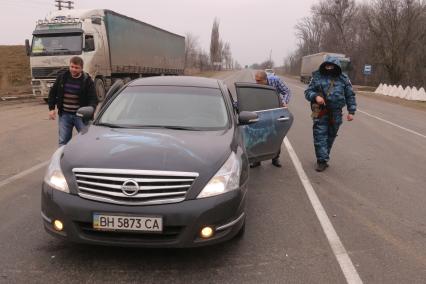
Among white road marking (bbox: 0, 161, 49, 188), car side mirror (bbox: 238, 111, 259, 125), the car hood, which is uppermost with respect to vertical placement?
car side mirror (bbox: 238, 111, 259, 125)

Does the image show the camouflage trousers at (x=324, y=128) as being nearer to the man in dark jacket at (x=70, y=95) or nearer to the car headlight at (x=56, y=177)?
the man in dark jacket at (x=70, y=95)

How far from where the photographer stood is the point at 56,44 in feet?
61.6

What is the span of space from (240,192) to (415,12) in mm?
50688

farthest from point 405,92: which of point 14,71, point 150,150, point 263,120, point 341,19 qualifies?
point 341,19

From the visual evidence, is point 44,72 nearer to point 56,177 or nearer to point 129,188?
point 56,177

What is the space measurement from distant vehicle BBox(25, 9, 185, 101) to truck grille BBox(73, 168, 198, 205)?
1287 centimetres

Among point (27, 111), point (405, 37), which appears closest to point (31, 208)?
point (27, 111)

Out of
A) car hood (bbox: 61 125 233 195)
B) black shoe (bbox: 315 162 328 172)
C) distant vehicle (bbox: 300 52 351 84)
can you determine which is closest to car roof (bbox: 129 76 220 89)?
car hood (bbox: 61 125 233 195)

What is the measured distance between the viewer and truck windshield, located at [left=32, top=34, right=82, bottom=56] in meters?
18.7

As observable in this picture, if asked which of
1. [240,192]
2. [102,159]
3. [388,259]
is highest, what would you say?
[102,159]

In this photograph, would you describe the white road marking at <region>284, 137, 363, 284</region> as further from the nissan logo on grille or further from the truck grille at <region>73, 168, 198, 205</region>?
the nissan logo on grille

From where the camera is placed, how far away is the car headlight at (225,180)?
3766 mm

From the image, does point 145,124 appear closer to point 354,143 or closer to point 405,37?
point 354,143

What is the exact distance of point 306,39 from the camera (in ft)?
352
